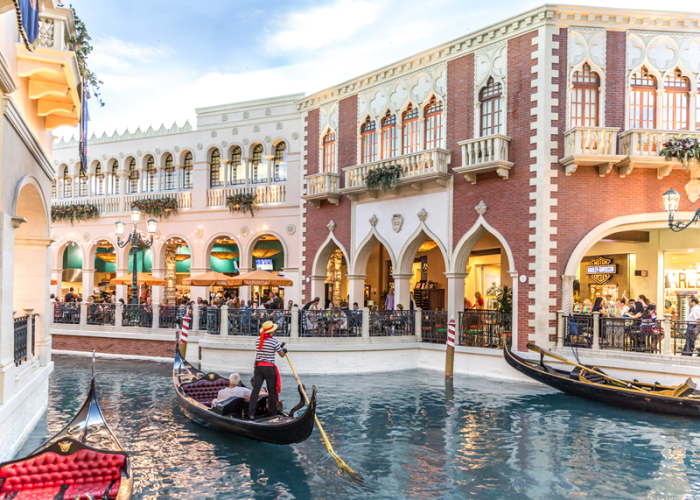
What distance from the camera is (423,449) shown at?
7.85 metres

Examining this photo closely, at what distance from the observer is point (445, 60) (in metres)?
15.0

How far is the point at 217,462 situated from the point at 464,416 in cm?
427

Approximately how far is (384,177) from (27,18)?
10.7m

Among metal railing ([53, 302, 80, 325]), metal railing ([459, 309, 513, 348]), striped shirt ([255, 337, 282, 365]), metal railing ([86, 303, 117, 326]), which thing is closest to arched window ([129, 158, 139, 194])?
metal railing ([53, 302, 80, 325])

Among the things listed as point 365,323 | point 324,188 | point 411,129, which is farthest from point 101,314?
point 411,129

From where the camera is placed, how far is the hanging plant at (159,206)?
67.8ft

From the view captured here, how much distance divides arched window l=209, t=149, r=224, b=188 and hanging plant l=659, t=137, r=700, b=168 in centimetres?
1378

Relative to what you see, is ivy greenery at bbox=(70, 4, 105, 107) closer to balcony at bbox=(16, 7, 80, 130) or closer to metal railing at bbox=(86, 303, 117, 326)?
balcony at bbox=(16, 7, 80, 130)

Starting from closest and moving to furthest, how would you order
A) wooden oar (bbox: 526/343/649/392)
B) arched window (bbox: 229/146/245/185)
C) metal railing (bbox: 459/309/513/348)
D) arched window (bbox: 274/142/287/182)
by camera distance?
1. wooden oar (bbox: 526/343/649/392)
2. metal railing (bbox: 459/309/513/348)
3. arched window (bbox: 274/142/287/182)
4. arched window (bbox: 229/146/245/185)

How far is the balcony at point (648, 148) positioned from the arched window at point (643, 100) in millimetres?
661

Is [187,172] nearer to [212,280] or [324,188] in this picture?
[324,188]

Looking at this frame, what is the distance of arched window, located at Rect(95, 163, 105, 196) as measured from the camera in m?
22.7

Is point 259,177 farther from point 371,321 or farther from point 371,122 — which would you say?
point 371,321

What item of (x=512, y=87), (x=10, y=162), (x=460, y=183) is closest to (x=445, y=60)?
(x=512, y=87)
